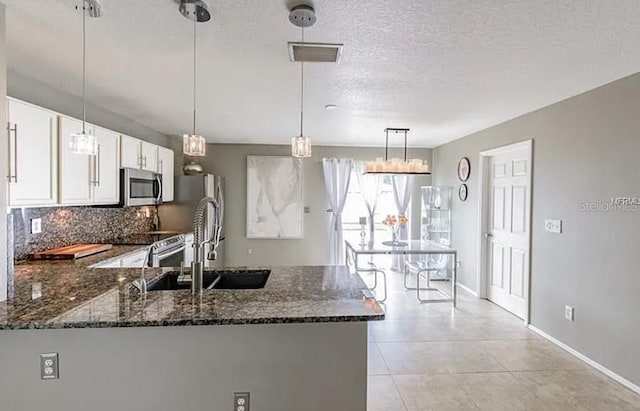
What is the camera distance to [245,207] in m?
6.52

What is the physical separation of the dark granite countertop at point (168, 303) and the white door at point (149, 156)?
2.26 m

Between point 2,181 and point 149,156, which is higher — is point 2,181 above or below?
below

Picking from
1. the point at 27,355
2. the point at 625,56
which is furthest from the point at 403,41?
the point at 27,355

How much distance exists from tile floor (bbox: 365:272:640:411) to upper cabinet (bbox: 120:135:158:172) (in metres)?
3.19

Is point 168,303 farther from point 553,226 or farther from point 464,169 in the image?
point 464,169

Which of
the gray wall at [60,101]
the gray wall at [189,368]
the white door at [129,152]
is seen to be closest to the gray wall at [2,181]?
the gray wall at [189,368]

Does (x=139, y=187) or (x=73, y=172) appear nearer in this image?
(x=73, y=172)

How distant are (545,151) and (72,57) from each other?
423 cm

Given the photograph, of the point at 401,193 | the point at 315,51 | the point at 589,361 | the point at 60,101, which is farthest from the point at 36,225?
the point at 401,193

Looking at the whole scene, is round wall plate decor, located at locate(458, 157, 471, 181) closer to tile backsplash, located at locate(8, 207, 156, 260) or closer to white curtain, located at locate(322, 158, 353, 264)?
white curtain, located at locate(322, 158, 353, 264)

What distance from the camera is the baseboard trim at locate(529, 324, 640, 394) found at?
2.75m

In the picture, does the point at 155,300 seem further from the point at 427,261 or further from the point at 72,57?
the point at 427,261

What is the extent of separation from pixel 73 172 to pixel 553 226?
4.41m

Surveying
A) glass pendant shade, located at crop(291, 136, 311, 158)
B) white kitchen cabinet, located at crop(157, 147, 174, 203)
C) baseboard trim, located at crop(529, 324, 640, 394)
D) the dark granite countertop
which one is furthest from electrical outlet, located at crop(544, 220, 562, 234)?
white kitchen cabinet, located at crop(157, 147, 174, 203)
